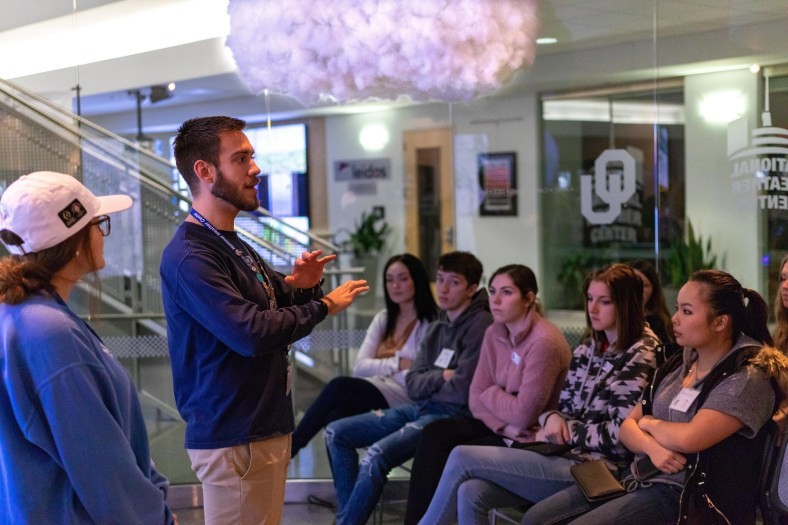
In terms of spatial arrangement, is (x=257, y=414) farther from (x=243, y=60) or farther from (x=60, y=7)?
(x=60, y=7)

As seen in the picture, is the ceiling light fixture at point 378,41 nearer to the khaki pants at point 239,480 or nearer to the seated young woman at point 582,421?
the seated young woman at point 582,421

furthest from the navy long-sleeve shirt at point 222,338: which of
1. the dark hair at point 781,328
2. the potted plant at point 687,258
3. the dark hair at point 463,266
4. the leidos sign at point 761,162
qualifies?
the potted plant at point 687,258

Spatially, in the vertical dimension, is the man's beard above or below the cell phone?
above

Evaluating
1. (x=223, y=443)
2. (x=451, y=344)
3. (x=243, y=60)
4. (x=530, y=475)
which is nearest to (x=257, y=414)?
(x=223, y=443)

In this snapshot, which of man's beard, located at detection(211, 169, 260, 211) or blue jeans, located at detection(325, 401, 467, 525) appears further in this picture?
blue jeans, located at detection(325, 401, 467, 525)

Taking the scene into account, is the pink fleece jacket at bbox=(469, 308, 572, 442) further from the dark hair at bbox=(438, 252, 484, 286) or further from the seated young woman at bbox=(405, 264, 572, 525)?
the dark hair at bbox=(438, 252, 484, 286)

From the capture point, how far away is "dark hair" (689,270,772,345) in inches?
123

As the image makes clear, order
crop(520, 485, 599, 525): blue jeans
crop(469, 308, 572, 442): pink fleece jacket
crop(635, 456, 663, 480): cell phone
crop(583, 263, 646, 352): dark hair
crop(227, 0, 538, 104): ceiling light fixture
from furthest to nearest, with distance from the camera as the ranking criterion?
crop(227, 0, 538, 104): ceiling light fixture < crop(469, 308, 572, 442): pink fleece jacket < crop(583, 263, 646, 352): dark hair < crop(520, 485, 599, 525): blue jeans < crop(635, 456, 663, 480): cell phone

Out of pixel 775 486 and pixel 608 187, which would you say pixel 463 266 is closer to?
pixel 608 187

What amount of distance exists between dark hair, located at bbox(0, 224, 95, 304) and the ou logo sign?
13.3ft

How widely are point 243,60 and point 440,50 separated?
1.17 meters

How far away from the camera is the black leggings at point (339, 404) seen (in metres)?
4.72

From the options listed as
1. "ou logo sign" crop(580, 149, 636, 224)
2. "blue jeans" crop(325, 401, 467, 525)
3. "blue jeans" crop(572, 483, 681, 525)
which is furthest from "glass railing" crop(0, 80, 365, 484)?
"blue jeans" crop(572, 483, 681, 525)

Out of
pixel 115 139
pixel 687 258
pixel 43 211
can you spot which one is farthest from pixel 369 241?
pixel 43 211
